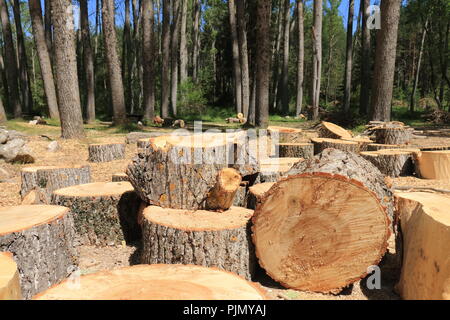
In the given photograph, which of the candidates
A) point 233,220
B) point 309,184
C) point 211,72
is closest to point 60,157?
point 233,220

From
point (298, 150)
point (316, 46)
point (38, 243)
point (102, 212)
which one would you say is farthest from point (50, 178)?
point (316, 46)

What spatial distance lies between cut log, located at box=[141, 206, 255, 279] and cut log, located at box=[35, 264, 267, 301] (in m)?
0.87

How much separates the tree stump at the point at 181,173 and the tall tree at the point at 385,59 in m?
7.82

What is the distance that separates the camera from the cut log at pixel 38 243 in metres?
2.35

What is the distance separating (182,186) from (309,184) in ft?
3.76

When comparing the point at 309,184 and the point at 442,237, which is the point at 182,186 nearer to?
the point at 309,184

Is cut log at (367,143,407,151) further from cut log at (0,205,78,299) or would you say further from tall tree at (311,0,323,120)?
tall tree at (311,0,323,120)

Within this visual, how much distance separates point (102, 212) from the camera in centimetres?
346

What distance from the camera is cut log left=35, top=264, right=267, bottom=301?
55.5 inches

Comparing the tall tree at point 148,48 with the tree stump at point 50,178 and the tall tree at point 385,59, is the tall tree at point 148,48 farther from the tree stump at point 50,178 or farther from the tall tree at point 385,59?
the tree stump at point 50,178

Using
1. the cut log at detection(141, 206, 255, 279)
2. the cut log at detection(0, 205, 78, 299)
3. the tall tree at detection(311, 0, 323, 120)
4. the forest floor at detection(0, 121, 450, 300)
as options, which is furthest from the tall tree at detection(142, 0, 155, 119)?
the cut log at detection(141, 206, 255, 279)

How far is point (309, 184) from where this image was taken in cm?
239

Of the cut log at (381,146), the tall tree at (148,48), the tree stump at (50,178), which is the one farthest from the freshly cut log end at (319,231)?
the tall tree at (148,48)

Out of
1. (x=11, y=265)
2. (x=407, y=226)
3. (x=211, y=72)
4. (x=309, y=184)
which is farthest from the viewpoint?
(x=211, y=72)
